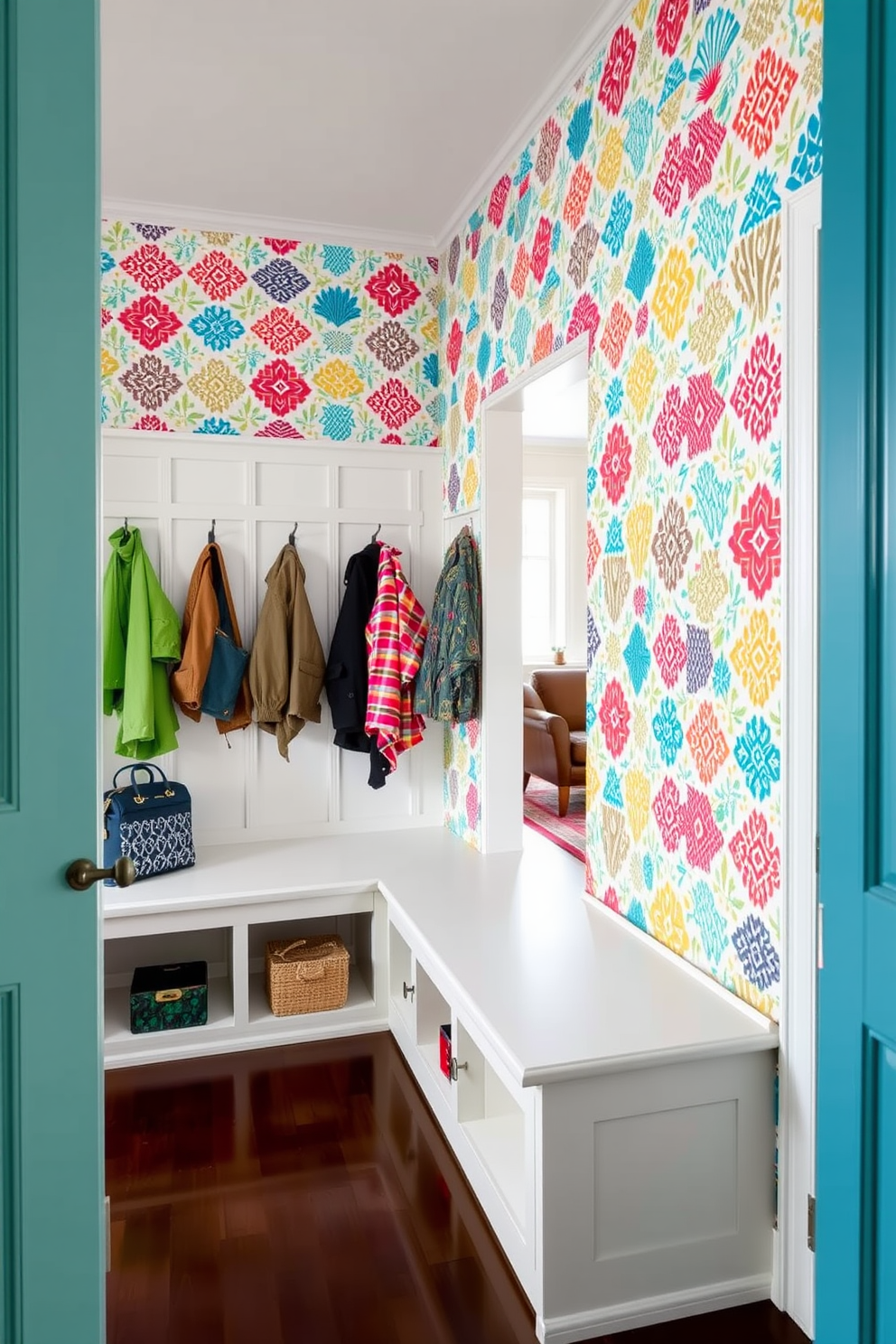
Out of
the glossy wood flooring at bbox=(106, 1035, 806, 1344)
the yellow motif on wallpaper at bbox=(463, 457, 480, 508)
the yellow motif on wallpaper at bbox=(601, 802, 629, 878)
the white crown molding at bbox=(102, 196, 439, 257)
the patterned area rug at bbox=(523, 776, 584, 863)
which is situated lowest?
the glossy wood flooring at bbox=(106, 1035, 806, 1344)

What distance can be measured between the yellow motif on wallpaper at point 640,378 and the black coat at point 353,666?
1.57 metres

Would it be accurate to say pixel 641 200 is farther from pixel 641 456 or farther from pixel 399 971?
pixel 399 971

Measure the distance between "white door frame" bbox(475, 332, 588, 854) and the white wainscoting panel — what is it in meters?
0.51

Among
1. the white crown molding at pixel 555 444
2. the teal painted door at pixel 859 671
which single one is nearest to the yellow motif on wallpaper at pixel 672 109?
the teal painted door at pixel 859 671

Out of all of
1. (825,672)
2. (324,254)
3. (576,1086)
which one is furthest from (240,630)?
(825,672)

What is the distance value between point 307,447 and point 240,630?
75 cm

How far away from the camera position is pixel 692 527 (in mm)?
2148

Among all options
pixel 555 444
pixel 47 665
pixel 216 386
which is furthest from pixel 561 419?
pixel 47 665

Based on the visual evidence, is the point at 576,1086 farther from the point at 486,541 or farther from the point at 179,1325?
the point at 486,541

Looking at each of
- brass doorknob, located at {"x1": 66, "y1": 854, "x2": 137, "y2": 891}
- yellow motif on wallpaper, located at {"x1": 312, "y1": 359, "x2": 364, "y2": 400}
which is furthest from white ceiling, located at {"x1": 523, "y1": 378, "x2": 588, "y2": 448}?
brass doorknob, located at {"x1": 66, "y1": 854, "x2": 137, "y2": 891}

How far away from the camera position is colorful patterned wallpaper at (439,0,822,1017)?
1.88 metres

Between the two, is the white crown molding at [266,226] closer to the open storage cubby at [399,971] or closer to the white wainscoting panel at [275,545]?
the white wainscoting panel at [275,545]

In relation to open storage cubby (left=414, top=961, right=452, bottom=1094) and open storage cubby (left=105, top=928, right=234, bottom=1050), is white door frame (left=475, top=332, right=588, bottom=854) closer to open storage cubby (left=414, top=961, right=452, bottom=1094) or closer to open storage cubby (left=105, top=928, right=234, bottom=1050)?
open storage cubby (left=414, top=961, right=452, bottom=1094)

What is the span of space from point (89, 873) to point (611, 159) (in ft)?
7.08
